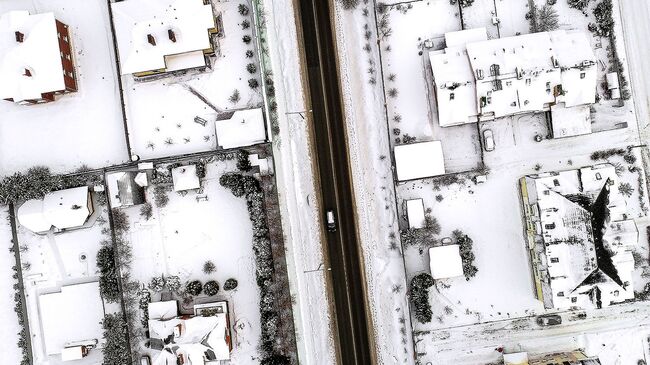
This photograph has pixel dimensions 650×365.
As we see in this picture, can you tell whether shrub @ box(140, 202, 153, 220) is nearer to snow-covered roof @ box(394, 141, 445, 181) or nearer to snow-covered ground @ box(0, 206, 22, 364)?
snow-covered ground @ box(0, 206, 22, 364)

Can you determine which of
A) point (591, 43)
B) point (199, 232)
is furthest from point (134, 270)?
point (591, 43)

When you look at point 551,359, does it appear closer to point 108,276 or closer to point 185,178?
point 185,178

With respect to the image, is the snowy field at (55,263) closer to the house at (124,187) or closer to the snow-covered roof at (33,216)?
the snow-covered roof at (33,216)

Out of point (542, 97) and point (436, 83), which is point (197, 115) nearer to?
point (436, 83)

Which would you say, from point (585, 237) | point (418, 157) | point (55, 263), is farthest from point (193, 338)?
point (585, 237)

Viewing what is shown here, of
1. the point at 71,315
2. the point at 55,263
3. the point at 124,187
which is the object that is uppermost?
the point at 124,187

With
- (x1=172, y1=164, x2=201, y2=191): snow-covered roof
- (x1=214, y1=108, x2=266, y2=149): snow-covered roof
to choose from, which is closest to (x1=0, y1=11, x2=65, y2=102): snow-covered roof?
(x1=172, y1=164, x2=201, y2=191): snow-covered roof
